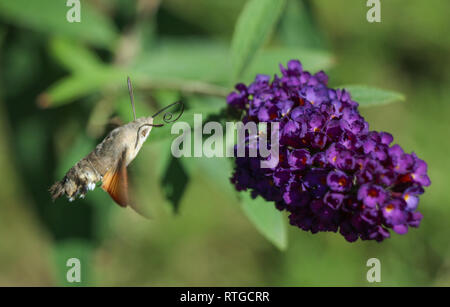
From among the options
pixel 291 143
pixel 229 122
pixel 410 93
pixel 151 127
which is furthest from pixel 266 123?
pixel 410 93

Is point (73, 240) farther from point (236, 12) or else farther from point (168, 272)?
point (236, 12)

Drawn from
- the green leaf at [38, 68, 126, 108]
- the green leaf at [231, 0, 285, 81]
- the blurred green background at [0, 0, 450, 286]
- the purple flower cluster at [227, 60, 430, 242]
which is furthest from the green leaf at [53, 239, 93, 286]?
the green leaf at [231, 0, 285, 81]

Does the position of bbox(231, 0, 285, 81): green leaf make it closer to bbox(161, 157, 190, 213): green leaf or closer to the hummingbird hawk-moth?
the hummingbird hawk-moth

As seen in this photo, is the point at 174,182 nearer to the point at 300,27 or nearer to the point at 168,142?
the point at 168,142

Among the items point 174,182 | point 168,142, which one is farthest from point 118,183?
point 168,142

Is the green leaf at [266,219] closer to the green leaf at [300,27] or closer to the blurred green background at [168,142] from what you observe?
the blurred green background at [168,142]
